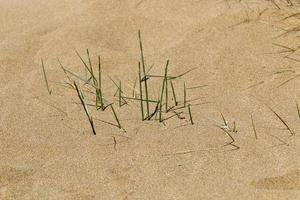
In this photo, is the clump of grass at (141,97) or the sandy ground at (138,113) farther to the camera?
the clump of grass at (141,97)

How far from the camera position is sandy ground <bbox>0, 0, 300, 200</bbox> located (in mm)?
1574

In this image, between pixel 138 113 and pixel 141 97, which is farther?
pixel 138 113

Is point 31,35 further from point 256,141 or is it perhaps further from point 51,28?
point 256,141

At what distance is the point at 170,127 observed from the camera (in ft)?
5.82

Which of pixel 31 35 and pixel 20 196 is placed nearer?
pixel 20 196

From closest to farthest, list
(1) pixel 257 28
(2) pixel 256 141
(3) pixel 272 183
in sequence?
(3) pixel 272 183
(2) pixel 256 141
(1) pixel 257 28

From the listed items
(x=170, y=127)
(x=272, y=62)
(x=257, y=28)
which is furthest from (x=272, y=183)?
(x=257, y=28)

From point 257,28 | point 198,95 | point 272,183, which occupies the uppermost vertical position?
point 257,28

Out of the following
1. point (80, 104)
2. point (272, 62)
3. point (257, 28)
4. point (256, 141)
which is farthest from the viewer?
point (257, 28)

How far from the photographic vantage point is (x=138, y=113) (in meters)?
1.84

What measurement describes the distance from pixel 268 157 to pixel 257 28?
0.71 m

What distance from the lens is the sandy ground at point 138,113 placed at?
5.16ft

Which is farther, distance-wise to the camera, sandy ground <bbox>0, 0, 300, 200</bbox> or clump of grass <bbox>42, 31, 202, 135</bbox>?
clump of grass <bbox>42, 31, 202, 135</bbox>

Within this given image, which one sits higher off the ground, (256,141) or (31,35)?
(31,35)
